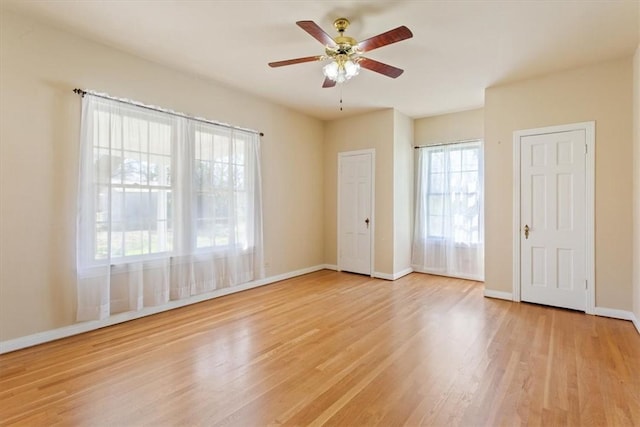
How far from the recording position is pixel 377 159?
559cm

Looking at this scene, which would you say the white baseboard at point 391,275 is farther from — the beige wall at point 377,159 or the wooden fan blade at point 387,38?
the wooden fan blade at point 387,38

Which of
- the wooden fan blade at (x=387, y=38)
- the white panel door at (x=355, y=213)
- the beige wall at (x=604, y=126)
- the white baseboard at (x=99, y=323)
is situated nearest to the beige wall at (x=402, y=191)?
the white panel door at (x=355, y=213)

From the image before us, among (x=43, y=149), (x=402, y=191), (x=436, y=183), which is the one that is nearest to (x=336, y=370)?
(x=43, y=149)

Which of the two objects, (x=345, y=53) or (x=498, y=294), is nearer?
(x=345, y=53)

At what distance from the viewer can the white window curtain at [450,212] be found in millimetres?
5344

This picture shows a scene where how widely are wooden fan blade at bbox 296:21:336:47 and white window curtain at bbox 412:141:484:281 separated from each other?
366 centimetres

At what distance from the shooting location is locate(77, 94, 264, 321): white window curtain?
3166 mm

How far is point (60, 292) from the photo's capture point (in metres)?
3.05

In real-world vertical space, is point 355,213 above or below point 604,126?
below

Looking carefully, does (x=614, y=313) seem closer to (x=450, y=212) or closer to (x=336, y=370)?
(x=450, y=212)

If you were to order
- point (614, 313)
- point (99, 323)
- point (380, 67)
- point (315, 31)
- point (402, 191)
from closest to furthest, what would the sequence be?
point (315, 31), point (380, 67), point (99, 323), point (614, 313), point (402, 191)

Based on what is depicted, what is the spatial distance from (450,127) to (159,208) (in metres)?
4.86

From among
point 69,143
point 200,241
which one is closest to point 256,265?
point 200,241

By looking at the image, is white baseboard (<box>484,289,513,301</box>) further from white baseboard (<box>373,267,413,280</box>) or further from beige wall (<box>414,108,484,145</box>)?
beige wall (<box>414,108,484,145</box>)
